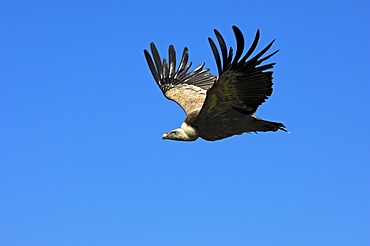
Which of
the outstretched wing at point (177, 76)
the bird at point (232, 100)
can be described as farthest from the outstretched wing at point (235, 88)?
the outstretched wing at point (177, 76)

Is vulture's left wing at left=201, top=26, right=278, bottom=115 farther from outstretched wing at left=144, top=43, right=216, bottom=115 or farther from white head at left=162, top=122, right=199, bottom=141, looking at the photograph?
outstretched wing at left=144, top=43, right=216, bottom=115

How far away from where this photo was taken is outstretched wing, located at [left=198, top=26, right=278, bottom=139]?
425 inches

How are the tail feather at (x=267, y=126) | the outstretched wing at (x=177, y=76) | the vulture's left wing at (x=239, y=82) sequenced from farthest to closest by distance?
the outstretched wing at (x=177, y=76) → the tail feather at (x=267, y=126) → the vulture's left wing at (x=239, y=82)

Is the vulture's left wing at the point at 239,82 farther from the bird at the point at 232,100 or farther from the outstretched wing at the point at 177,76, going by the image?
the outstretched wing at the point at 177,76

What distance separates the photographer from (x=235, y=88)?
11.6 m

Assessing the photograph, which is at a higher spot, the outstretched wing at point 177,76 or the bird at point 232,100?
the outstretched wing at point 177,76

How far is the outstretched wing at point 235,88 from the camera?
35.4 ft

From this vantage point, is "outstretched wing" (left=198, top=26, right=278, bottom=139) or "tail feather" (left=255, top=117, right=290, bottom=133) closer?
"outstretched wing" (left=198, top=26, right=278, bottom=139)

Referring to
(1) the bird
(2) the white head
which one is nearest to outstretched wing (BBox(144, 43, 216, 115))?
(1) the bird

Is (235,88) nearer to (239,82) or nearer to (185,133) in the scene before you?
(239,82)

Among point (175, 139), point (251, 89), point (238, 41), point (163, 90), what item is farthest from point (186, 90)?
point (238, 41)

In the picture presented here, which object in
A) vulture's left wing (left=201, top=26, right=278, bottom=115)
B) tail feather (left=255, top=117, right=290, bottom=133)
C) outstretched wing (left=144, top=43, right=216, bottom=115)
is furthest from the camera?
outstretched wing (left=144, top=43, right=216, bottom=115)

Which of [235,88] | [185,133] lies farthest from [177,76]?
[235,88]

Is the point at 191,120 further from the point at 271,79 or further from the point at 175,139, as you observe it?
the point at 271,79
